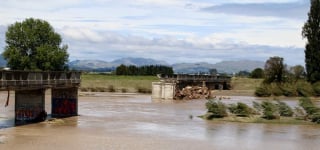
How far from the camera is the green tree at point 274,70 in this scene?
333 feet

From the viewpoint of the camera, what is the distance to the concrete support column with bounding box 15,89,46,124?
42.7 metres

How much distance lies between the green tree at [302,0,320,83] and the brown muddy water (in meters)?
46.6

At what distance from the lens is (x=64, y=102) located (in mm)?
49812

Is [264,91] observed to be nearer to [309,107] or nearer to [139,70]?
[309,107]

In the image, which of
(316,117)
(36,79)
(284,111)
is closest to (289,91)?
(284,111)

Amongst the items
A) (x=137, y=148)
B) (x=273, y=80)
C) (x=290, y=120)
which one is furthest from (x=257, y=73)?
(x=137, y=148)

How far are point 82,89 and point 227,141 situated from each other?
76.6 m

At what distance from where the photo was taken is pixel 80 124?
43094mm

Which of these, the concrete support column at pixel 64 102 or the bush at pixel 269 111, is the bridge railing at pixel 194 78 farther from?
the bush at pixel 269 111

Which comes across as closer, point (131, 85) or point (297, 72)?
point (297, 72)

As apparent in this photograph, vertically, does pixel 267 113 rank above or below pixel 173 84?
below

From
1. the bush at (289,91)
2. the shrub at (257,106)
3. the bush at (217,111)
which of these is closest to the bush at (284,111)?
the shrub at (257,106)

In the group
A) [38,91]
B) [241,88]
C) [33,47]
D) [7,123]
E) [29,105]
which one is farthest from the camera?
[241,88]

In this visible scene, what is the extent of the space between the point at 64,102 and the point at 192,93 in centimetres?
4107
